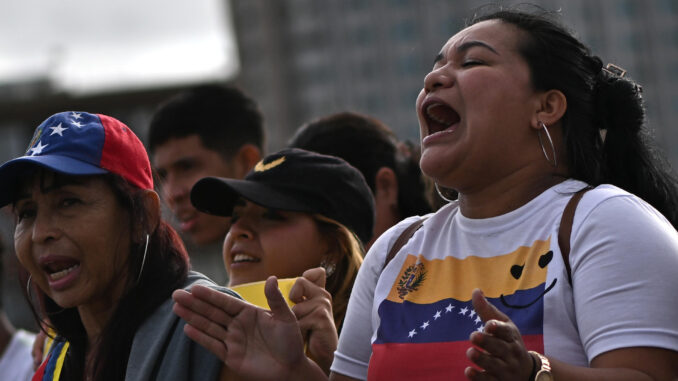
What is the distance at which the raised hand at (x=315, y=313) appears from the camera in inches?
123

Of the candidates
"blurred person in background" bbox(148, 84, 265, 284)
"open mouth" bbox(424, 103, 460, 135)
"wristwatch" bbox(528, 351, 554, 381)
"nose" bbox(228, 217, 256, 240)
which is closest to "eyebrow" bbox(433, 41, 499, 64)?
"open mouth" bbox(424, 103, 460, 135)

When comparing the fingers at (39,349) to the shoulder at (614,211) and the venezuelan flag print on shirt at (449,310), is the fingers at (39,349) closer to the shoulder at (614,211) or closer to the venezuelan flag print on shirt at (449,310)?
the venezuelan flag print on shirt at (449,310)

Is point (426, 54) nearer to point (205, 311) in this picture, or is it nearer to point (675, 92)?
point (675, 92)

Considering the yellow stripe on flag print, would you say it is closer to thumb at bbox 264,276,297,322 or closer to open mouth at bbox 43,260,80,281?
thumb at bbox 264,276,297,322

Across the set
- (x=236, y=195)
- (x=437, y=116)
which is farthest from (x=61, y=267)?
(x=437, y=116)

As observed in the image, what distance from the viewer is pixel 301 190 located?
3.80 meters

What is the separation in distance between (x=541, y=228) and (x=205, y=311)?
37.0 inches

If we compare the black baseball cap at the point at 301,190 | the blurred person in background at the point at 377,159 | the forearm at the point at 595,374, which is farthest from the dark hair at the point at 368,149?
the forearm at the point at 595,374

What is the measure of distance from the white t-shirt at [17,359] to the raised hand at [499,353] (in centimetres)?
337

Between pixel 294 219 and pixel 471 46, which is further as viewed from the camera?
pixel 294 219

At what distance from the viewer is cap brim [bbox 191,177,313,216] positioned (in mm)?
3703

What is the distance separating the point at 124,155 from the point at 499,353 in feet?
5.32

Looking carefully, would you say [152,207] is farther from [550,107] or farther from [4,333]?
[4,333]

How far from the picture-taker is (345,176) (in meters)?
3.91
